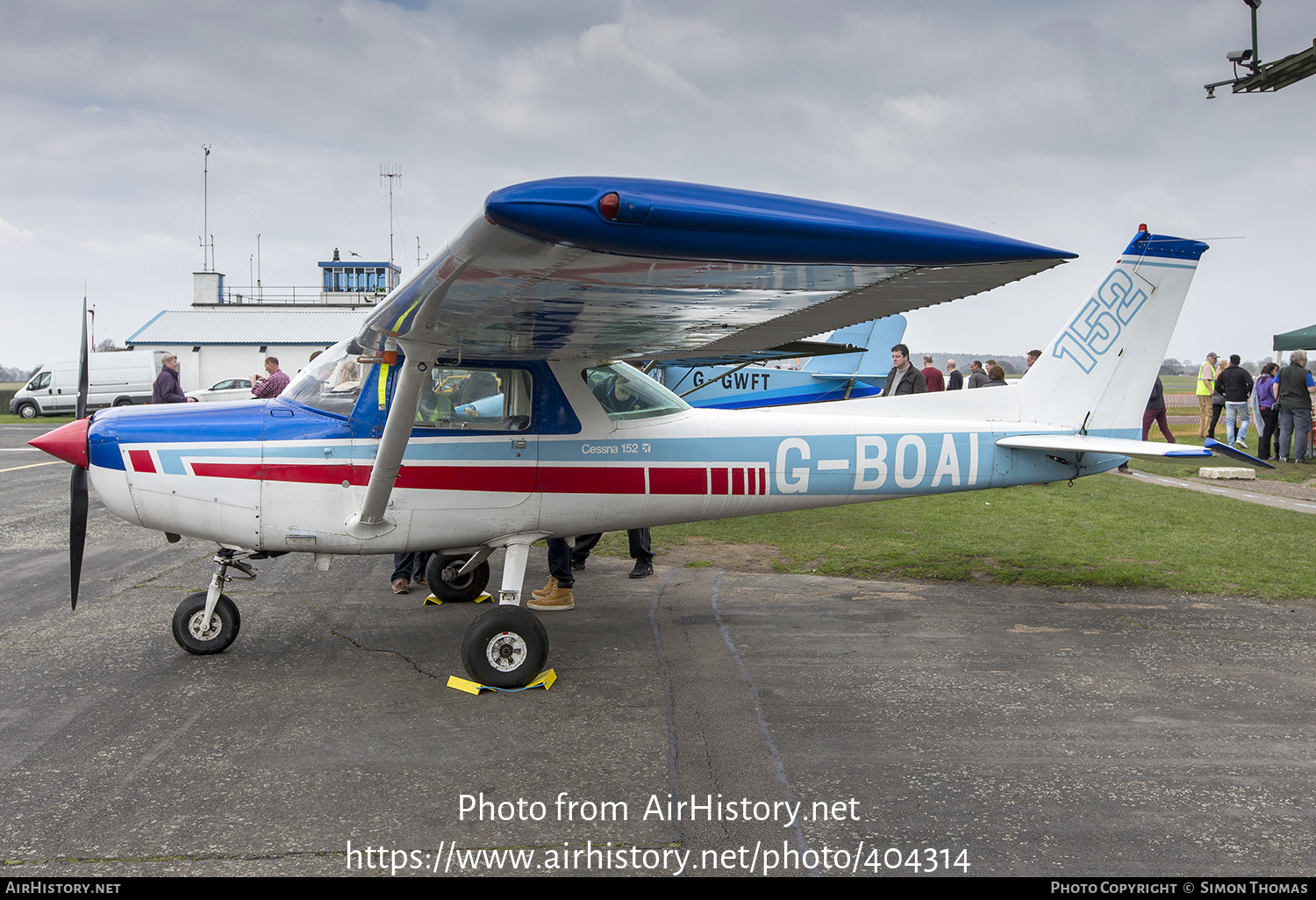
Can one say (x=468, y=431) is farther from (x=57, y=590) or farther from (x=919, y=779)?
(x=57, y=590)

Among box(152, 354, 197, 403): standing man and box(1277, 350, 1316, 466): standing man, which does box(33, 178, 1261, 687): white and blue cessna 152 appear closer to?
box(152, 354, 197, 403): standing man

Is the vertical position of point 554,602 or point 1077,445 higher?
point 1077,445

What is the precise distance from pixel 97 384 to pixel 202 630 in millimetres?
28437

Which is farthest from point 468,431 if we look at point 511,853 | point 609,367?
point 511,853

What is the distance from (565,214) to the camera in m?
2.53

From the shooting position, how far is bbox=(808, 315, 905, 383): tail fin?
15.9 meters

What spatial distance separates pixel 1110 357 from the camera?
610 cm

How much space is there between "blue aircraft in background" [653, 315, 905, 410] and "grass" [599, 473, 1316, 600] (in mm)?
2115

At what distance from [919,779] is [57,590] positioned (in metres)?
6.48

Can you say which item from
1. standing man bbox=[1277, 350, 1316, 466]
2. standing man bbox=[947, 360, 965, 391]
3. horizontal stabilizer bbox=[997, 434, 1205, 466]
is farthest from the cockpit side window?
Answer: standing man bbox=[1277, 350, 1316, 466]

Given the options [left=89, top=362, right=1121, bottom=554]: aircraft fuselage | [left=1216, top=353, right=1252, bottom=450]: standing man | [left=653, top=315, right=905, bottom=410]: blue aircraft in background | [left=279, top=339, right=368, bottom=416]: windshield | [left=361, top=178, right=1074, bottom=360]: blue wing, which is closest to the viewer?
[left=361, top=178, right=1074, bottom=360]: blue wing

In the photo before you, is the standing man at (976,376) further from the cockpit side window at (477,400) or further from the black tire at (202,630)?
the black tire at (202,630)

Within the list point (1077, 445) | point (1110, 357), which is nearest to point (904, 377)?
point (1110, 357)

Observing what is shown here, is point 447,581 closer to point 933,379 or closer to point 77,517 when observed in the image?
point 77,517
